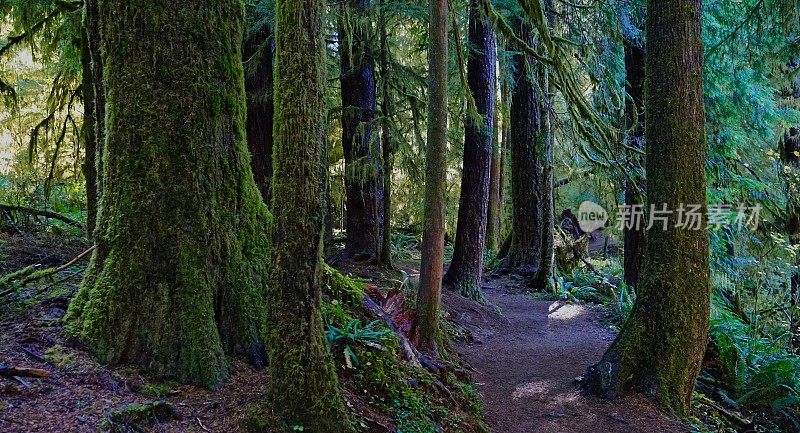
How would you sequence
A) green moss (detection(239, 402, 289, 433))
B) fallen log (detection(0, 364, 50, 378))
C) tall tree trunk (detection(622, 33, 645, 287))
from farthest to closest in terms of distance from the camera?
tall tree trunk (detection(622, 33, 645, 287))
green moss (detection(239, 402, 289, 433))
fallen log (detection(0, 364, 50, 378))

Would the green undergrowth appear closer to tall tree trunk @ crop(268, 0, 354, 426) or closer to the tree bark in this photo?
tall tree trunk @ crop(268, 0, 354, 426)

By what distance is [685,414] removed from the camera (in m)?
5.78

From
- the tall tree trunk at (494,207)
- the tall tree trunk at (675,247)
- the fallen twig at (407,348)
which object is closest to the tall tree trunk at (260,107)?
the fallen twig at (407,348)

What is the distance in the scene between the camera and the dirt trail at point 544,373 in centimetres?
539

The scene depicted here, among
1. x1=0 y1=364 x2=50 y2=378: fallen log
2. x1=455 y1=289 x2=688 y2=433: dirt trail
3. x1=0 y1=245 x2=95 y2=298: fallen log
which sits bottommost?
x1=455 y1=289 x2=688 y2=433: dirt trail

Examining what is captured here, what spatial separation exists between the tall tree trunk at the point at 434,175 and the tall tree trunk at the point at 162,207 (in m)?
2.32

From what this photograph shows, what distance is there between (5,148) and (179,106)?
11.4 metres

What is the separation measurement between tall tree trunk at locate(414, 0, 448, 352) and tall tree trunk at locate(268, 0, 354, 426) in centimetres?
240

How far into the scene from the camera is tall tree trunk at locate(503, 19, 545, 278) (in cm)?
1298

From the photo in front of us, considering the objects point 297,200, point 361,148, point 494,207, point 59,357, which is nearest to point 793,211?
point 361,148

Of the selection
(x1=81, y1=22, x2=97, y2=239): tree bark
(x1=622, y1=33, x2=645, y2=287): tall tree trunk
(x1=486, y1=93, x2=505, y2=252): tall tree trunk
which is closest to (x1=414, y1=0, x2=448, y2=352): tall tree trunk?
(x1=81, y1=22, x2=97, y2=239): tree bark

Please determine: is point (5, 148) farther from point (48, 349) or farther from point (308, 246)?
point (308, 246)

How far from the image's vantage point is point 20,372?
318cm

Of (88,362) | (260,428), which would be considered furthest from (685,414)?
(88,362)
